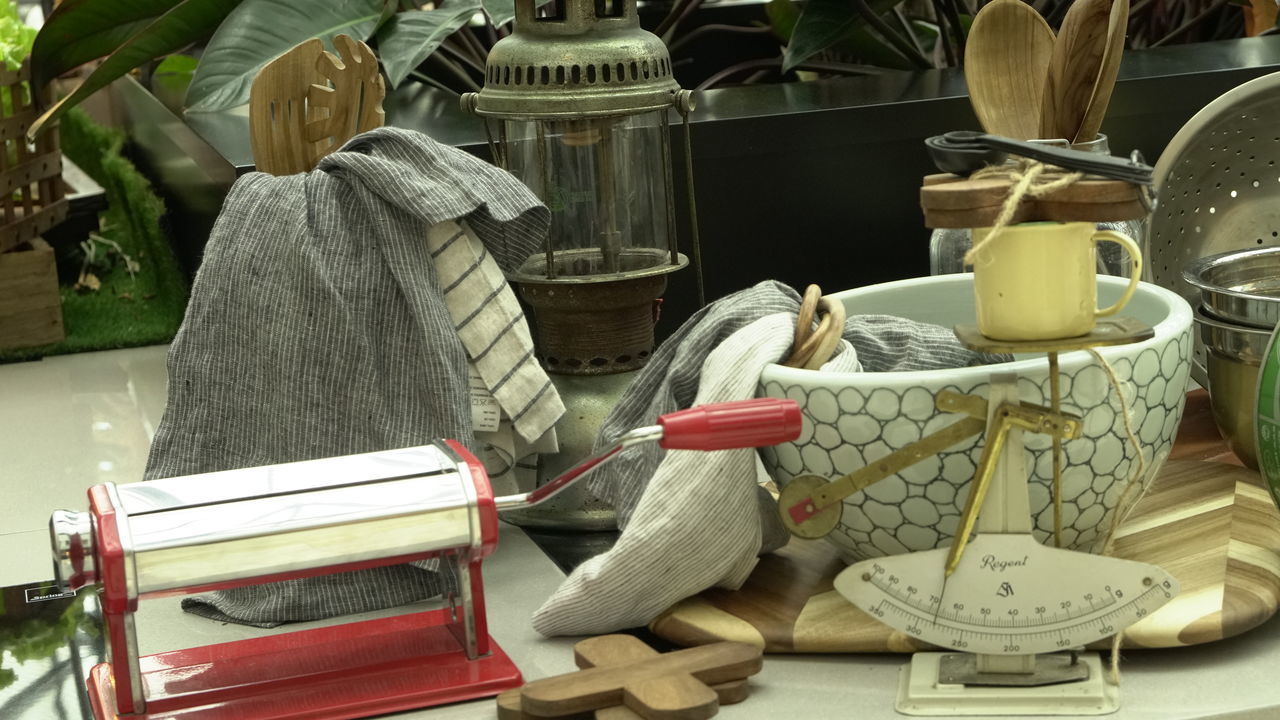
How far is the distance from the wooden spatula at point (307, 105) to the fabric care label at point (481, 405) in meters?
0.17

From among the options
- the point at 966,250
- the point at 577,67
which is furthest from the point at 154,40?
the point at 966,250

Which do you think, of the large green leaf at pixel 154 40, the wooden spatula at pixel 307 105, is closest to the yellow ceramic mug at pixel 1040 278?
the wooden spatula at pixel 307 105

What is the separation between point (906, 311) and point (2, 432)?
753mm

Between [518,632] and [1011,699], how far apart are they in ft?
0.83

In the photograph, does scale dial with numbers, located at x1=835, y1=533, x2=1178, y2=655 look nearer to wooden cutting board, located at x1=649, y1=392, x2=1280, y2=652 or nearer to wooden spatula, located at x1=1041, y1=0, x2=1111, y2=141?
wooden cutting board, located at x1=649, y1=392, x2=1280, y2=652

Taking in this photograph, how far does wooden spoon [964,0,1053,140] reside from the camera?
84cm

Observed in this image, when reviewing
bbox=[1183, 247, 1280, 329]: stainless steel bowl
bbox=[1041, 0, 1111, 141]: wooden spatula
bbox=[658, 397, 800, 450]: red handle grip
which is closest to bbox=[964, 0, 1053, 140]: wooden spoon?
bbox=[1041, 0, 1111, 141]: wooden spatula

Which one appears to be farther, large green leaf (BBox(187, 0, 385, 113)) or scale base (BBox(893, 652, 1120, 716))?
large green leaf (BBox(187, 0, 385, 113))

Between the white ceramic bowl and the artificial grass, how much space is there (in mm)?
940

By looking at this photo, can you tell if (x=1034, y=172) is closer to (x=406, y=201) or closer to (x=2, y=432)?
(x=406, y=201)

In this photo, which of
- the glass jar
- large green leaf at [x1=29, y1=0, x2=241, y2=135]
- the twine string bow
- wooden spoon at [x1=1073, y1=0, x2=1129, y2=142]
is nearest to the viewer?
the twine string bow

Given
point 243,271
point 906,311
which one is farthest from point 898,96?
point 243,271

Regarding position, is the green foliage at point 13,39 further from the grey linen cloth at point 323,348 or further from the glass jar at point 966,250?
the glass jar at point 966,250

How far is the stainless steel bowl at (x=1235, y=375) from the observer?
85 cm
